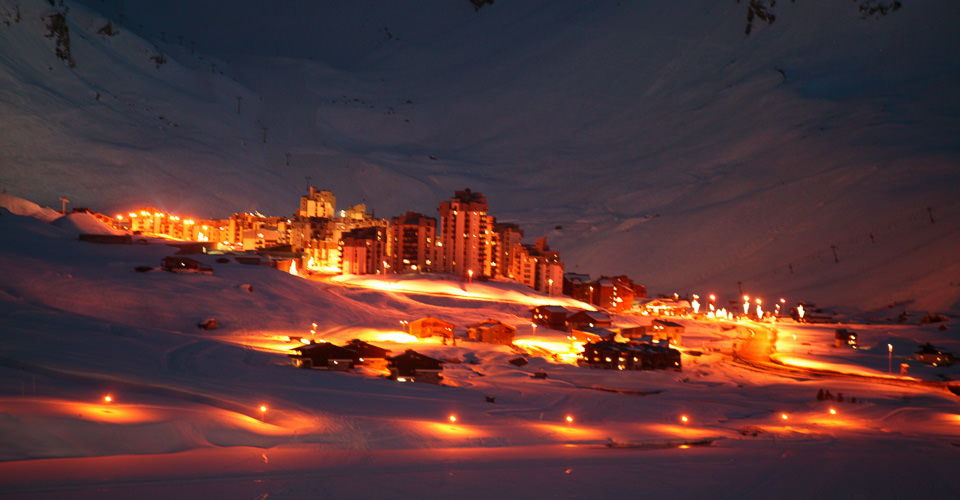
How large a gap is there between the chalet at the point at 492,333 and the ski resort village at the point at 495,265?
0.30m

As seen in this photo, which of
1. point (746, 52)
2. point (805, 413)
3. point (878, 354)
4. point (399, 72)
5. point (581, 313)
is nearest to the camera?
point (805, 413)

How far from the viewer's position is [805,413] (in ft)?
66.0

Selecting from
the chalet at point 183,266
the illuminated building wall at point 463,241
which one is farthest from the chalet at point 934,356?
the chalet at point 183,266

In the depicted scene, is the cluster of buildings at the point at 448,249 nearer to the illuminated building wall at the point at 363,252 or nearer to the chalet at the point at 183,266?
the illuminated building wall at the point at 363,252

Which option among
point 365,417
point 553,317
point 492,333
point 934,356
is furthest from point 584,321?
point 365,417

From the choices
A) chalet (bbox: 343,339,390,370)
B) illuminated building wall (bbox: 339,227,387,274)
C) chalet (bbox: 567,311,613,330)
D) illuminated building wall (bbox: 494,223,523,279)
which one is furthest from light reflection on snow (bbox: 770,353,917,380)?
illuminated building wall (bbox: 339,227,387,274)

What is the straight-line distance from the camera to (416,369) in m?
20.9

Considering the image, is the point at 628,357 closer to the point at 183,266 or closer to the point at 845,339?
the point at 845,339

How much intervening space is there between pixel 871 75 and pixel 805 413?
86.9 m

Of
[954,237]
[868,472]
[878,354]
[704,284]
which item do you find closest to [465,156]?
[704,284]

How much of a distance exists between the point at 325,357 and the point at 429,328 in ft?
32.6

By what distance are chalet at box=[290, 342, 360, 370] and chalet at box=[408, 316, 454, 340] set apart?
8780 millimetres

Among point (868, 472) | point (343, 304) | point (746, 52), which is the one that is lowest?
point (868, 472)

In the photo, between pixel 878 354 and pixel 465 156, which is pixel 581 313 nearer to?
pixel 878 354
